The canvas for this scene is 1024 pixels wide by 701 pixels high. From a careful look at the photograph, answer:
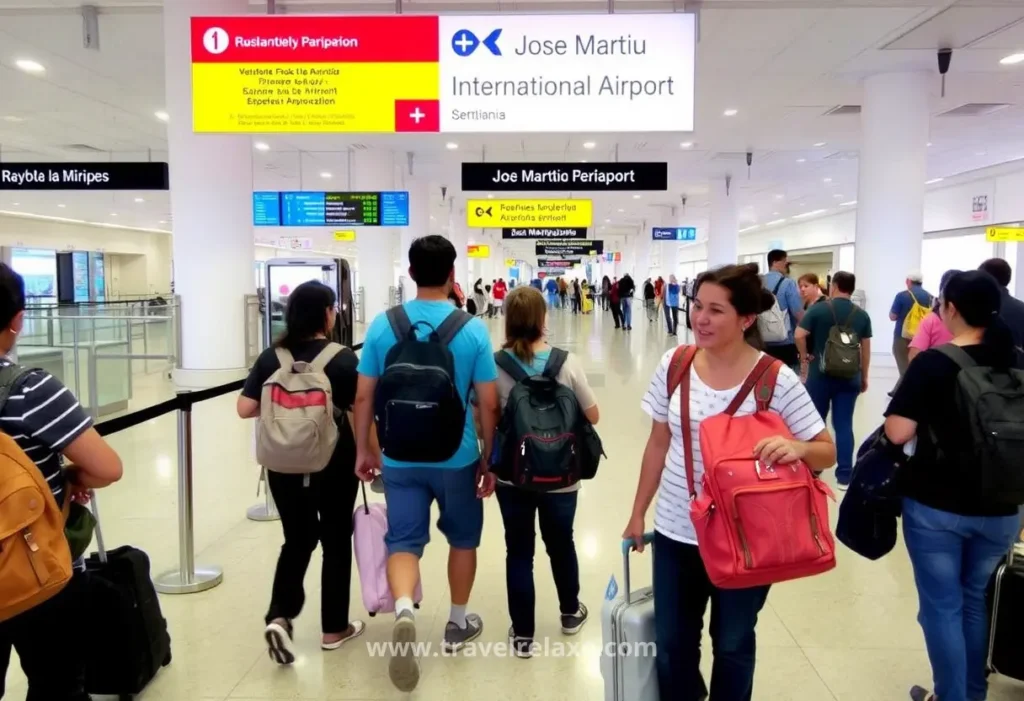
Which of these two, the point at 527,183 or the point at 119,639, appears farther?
the point at 527,183

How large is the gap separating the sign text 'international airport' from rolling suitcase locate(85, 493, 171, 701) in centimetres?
373

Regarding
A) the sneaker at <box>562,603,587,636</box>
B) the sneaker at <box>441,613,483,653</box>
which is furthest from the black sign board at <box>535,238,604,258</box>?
the sneaker at <box>441,613,483,653</box>

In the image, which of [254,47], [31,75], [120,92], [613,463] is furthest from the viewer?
[120,92]

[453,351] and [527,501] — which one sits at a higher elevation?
[453,351]

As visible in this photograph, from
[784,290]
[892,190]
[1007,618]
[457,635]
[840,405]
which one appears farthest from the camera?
[892,190]

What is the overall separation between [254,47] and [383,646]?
14.2 feet

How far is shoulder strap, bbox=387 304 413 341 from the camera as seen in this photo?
9.18ft

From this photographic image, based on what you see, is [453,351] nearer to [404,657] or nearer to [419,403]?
[419,403]

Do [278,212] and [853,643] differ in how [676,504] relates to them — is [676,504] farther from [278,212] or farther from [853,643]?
[278,212]

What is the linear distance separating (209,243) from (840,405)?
6470mm

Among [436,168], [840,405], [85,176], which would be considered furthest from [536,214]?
[840,405]

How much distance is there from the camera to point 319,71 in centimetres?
554

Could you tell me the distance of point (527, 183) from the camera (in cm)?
1116

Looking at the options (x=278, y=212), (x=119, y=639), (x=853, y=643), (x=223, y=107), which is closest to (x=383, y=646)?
(x=119, y=639)
